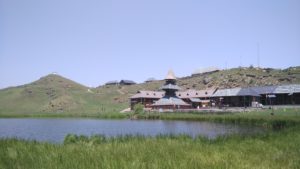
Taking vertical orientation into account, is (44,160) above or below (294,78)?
below

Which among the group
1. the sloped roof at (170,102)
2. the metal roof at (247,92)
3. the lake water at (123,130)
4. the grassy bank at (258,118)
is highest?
the metal roof at (247,92)

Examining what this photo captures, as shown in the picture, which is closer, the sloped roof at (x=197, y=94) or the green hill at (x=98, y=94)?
the sloped roof at (x=197, y=94)

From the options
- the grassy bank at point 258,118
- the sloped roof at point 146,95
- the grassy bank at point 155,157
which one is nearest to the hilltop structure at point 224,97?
the sloped roof at point 146,95

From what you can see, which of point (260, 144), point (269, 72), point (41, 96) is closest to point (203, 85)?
point (269, 72)

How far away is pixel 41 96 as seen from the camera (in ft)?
561

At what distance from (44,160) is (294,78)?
14389cm

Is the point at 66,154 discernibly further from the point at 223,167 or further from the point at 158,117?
the point at 158,117

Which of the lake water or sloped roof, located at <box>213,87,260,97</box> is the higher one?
sloped roof, located at <box>213,87,260,97</box>

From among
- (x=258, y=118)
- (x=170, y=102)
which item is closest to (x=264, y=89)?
(x=170, y=102)

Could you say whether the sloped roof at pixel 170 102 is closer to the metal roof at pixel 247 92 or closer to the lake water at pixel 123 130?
the metal roof at pixel 247 92

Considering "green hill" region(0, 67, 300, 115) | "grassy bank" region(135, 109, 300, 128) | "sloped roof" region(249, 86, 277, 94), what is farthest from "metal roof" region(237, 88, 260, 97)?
"green hill" region(0, 67, 300, 115)

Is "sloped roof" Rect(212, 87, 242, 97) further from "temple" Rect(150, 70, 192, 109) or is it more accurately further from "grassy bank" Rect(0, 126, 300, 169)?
"grassy bank" Rect(0, 126, 300, 169)

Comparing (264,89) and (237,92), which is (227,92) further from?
(264,89)

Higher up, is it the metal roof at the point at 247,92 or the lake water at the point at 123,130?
the metal roof at the point at 247,92
